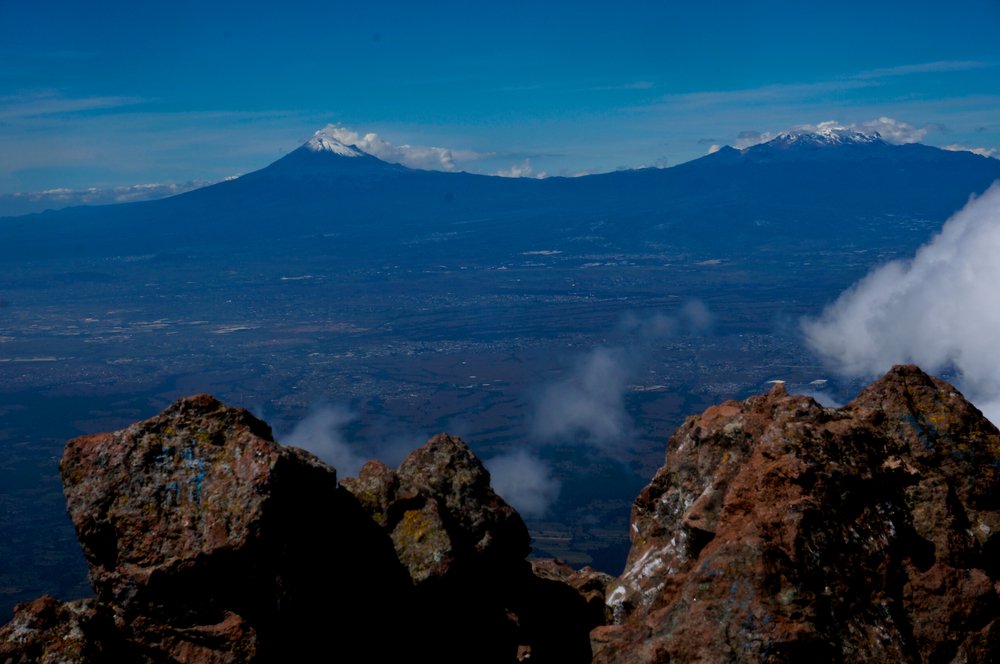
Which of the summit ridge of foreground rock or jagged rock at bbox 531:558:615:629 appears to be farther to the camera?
jagged rock at bbox 531:558:615:629

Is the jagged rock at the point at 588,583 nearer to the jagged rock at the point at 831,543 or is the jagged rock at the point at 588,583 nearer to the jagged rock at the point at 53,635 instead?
the jagged rock at the point at 831,543

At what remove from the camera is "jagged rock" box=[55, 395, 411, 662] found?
8.96m

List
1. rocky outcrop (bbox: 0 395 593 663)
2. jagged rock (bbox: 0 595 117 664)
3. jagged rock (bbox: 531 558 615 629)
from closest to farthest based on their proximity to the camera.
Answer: jagged rock (bbox: 0 595 117 664) < rocky outcrop (bbox: 0 395 593 663) < jagged rock (bbox: 531 558 615 629)

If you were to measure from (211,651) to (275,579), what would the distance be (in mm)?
923

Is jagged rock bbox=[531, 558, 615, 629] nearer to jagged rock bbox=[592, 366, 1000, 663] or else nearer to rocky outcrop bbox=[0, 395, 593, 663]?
jagged rock bbox=[592, 366, 1000, 663]

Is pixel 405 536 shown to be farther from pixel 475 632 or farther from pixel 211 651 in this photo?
pixel 211 651

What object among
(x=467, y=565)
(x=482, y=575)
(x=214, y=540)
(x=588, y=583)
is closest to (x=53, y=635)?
(x=214, y=540)

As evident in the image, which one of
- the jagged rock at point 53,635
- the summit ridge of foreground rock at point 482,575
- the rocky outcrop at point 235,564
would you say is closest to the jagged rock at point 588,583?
the summit ridge of foreground rock at point 482,575

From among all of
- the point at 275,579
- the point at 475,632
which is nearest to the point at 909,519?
the point at 475,632

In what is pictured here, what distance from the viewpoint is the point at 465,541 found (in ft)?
42.3

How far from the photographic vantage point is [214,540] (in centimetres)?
905

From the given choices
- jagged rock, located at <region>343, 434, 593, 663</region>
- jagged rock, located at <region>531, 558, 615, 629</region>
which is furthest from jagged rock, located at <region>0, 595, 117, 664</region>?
jagged rock, located at <region>531, 558, 615, 629</region>

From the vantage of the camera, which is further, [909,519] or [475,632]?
[475,632]

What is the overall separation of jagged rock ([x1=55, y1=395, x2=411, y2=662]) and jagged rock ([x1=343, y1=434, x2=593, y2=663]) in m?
1.13
